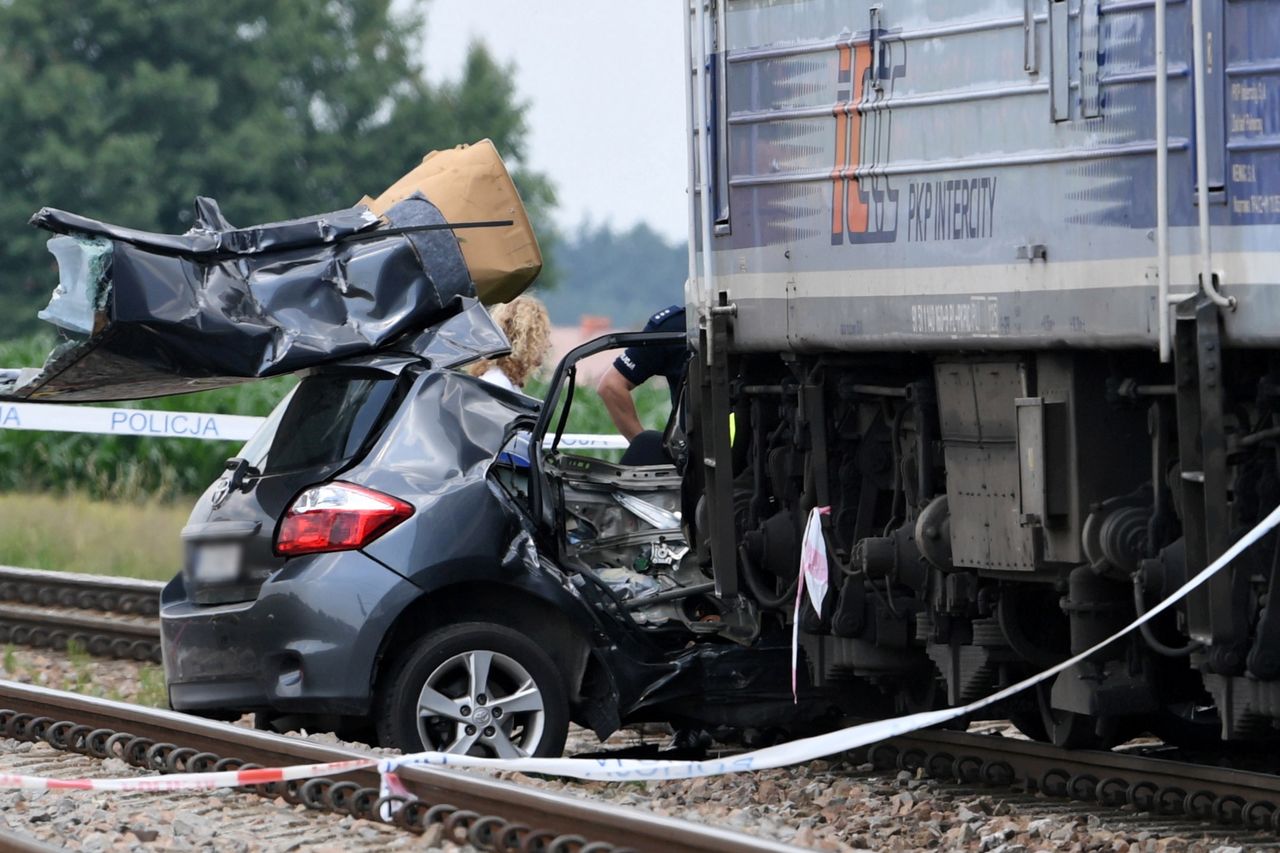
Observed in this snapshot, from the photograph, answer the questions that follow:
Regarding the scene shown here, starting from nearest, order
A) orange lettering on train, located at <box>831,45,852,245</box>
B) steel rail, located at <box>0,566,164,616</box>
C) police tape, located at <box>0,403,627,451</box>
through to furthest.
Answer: orange lettering on train, located at <box>831,45,852,245</box>, steel rail, located at <box>0,566,164,616</box>, police tape, located at <box>0,403,627,451</box>

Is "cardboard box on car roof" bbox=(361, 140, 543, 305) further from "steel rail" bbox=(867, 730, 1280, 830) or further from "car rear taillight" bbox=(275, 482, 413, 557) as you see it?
"steel rail" bbox=(867, 730, 1280, 830)

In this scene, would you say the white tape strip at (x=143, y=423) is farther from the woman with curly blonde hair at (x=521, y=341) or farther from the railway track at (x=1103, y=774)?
the railway track at (x=1103, y=774)

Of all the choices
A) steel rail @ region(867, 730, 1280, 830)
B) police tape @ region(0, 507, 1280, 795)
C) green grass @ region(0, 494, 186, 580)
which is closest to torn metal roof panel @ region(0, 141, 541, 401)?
police tape @ region(0, 507, 1280, 795)

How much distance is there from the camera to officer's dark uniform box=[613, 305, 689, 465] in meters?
9.93

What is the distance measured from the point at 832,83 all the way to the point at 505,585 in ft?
7.69

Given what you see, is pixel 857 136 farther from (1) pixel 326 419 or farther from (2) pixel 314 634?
(2) pixel 314 634

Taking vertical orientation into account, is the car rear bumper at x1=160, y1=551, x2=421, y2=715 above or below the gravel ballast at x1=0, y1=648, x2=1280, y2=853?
above

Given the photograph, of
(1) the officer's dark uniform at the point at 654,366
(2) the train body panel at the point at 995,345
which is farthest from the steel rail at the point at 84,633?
(2) the train body panel at the point at 995,345

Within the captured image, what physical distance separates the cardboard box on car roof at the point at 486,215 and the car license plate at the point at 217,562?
71.0 inches

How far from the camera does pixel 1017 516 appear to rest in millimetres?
7609

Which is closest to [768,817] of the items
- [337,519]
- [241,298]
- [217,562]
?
[337,519]

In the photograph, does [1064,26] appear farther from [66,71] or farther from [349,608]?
[66,71]

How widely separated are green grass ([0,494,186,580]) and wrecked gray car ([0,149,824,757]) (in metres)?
9.00

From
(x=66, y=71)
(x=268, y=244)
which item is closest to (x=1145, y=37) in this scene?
(x=268, y=244)
